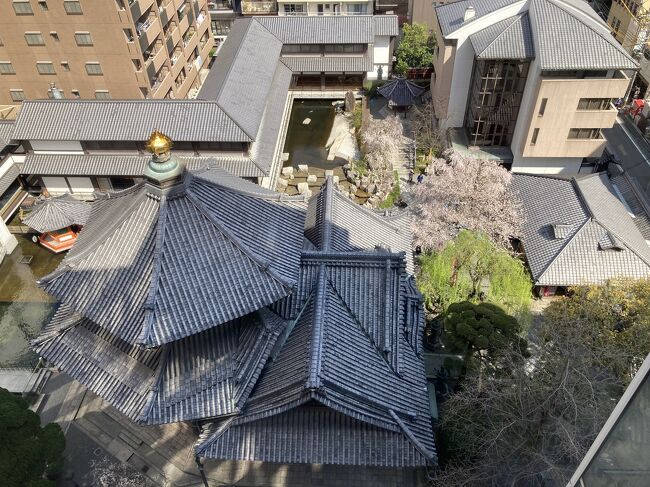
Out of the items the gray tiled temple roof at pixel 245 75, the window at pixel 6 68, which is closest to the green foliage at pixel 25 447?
the gray tiled temple roof at pixel 245 75

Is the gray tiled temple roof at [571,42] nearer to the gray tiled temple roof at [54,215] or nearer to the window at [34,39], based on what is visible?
the gray tiled temple roof at [54,215]

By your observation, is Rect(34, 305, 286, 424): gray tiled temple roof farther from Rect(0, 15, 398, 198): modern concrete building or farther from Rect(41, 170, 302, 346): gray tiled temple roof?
Rect(0, 15, 398, 198): modern concrete building

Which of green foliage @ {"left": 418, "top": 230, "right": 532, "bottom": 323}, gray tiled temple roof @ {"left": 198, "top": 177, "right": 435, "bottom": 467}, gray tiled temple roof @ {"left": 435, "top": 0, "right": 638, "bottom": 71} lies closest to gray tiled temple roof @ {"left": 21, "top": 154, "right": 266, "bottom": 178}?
green foliage @ {"left": 418, "top": 230, "right": 532, "bottom": 323}

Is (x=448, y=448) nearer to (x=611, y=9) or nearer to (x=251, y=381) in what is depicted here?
(x=251, y=381)

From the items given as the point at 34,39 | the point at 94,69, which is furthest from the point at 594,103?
the point at 34,39

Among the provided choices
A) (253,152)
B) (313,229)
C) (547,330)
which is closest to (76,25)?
(253,152)
